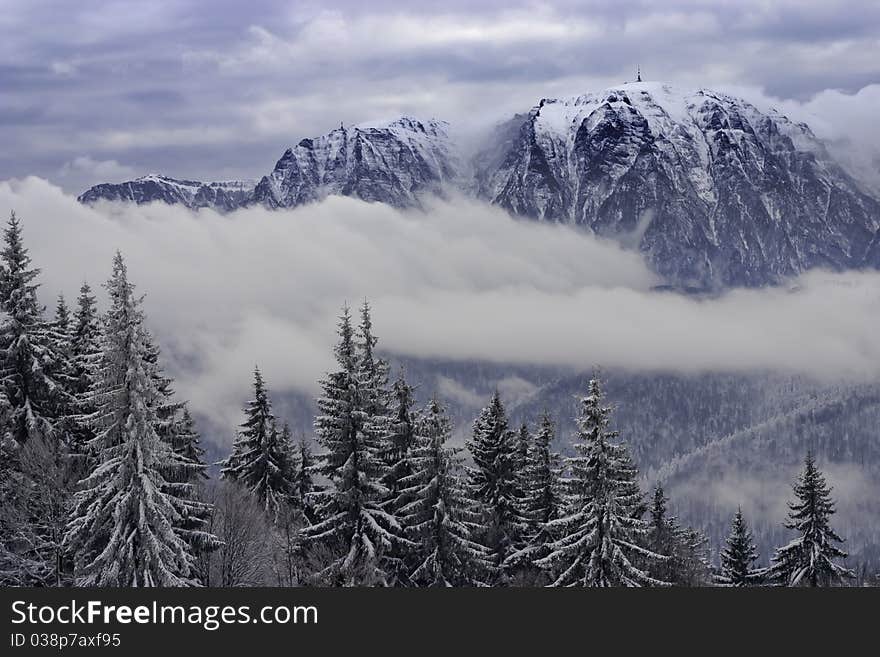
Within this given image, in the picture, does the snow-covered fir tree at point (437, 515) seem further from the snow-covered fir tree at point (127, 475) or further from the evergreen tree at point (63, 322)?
the evergreen tree at point (63, 322)

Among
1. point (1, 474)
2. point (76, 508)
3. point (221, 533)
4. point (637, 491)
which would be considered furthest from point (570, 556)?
point (1, 474)

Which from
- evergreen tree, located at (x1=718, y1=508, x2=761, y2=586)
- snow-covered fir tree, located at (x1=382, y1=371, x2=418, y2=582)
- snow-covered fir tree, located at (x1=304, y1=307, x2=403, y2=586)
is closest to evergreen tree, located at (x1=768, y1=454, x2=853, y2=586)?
evergreen tree, located at (x1=718, y1=508, x2=761, y2=586)

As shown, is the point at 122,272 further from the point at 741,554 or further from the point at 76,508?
the point at 741,554

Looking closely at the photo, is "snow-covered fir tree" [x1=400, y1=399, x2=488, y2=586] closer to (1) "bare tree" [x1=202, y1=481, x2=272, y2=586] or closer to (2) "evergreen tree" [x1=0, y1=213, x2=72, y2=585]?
(1) "bare tree" [x1=202, y1=481, x2=272, y2=586]

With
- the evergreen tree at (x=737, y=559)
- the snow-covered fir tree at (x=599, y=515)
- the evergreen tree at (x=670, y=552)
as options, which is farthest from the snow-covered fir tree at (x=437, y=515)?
the evergreen tree at (x=737, y=559)

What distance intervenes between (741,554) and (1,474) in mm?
48816

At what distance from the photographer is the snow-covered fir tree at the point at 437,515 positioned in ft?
129

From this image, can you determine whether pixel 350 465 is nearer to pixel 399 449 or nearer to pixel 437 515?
pixel 399 449

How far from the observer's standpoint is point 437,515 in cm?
3919

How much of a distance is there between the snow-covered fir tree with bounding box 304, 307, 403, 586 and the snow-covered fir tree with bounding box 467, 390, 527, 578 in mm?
8207

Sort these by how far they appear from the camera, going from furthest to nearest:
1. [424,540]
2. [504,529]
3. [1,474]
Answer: [504,529] < [424,540] < [1,474]

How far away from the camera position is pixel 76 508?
1229 inches

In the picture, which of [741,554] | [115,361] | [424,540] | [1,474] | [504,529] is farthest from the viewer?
[741,554]

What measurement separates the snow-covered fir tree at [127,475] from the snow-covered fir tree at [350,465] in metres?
8.08
